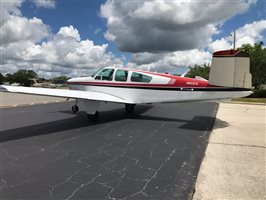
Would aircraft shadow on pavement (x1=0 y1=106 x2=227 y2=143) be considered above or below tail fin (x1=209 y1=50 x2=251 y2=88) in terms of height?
below

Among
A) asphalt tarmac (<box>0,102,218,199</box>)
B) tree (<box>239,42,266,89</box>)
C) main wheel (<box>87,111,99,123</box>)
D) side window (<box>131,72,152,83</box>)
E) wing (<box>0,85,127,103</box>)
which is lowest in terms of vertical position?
asphalt tarmac (<box>0,102,218,199</box>)

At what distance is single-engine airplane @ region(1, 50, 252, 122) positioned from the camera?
8352mm

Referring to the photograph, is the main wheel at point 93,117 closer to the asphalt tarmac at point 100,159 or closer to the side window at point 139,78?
the asphalt tarmac at point 100,159

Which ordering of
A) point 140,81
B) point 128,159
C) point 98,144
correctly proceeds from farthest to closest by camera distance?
1. point 140,81
2. point 98,144
3. point 128,159

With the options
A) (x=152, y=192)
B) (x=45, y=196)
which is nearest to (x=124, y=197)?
(x=152, y=192)

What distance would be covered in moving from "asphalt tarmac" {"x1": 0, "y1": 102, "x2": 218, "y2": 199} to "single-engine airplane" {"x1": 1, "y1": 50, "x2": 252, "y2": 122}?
1.09 meters

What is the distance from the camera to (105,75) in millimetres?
11062

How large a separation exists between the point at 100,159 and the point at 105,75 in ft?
19.8

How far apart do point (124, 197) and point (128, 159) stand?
1.72 m

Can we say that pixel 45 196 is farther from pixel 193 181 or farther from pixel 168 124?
pixel 168 124

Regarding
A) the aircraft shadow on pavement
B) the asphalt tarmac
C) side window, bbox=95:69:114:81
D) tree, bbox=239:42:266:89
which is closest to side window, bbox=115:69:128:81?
side window, bbox=95:69:114:81

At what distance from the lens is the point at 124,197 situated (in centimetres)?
381

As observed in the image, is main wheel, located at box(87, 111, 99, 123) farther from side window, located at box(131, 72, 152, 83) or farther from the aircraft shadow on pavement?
side window, located at box(131, 72, 152, 83)

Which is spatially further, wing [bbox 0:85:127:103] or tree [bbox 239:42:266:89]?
tree [bbox 239:42:266:89]
